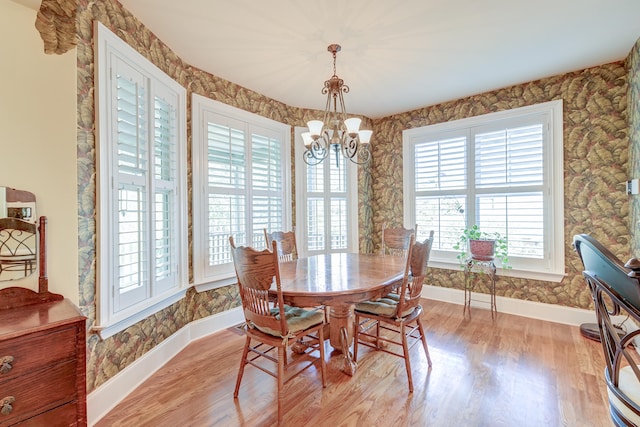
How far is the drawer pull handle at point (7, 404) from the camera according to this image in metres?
1.19

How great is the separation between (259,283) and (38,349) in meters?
1.01

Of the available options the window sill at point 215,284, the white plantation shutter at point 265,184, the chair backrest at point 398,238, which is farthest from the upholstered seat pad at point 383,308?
the white plantation shutter at point 265,184

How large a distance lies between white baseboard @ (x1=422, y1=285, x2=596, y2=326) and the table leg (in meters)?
1.72

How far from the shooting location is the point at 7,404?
3.92 feet

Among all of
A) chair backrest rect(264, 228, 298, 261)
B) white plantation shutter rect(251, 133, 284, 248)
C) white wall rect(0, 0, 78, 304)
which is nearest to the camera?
white wall rect(0, 0, 78, 304)

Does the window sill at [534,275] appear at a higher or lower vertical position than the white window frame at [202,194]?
lower

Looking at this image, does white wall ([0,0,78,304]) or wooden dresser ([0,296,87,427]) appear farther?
white wall ([0,0,78,304])

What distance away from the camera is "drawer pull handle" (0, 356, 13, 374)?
1176mm

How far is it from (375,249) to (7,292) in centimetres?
405

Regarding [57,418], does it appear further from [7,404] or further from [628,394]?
[628,394]

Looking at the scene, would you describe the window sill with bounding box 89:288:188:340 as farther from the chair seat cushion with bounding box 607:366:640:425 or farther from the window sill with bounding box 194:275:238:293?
the chair seat cushion with bounding box 607:366:640:425

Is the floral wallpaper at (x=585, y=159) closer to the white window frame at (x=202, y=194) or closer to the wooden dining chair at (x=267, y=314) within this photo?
the wooden dining chair at (x=267, y=314)

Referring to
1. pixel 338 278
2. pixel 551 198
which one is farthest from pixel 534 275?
pixel 338 278

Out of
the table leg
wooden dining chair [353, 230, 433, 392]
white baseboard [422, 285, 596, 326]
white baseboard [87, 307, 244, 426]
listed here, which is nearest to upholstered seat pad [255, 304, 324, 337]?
the table leg
